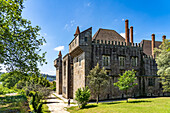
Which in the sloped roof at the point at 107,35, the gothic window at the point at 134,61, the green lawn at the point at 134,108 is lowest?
the green lawn at the point at 134,108

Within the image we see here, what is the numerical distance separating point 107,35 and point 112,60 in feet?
21.7

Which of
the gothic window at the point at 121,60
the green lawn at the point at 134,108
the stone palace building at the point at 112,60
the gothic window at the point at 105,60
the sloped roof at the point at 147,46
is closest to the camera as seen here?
the green lawn at the point at 134,108

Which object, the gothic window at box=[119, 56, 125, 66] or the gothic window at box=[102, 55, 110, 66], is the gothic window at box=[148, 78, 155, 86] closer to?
the gothic window at box=[119, 56, 125, 66]

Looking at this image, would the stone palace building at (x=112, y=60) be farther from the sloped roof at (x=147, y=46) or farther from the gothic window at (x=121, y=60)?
the sloped roof at (x=147, y=46)

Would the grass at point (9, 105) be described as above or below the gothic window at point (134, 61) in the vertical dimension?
below

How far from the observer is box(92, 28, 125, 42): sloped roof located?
1185 inches

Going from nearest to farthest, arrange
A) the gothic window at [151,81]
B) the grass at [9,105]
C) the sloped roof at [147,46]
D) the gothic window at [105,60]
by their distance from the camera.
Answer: the grass at [9,105], the gothic window at [105,60], the gothic window at [151,81], the sloped roof at [147,46]

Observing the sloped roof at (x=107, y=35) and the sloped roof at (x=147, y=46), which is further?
the sloped roof at (x=147, y=46)

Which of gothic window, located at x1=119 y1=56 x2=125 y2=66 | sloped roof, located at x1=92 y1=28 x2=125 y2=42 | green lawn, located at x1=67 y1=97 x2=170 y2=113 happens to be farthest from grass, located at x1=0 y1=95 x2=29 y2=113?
gothic window, located at x1=119 y1=56 x2=125 y2=66

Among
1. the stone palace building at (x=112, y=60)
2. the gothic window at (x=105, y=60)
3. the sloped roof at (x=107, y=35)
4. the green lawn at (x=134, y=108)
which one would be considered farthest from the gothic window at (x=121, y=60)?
the green lawn at (x=134, y=108)

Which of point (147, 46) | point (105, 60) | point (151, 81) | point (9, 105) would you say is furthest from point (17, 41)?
point (147, 46)

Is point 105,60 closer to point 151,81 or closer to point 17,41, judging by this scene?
point 151,81

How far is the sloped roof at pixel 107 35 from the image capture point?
30097mm

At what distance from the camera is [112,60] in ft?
93.8
